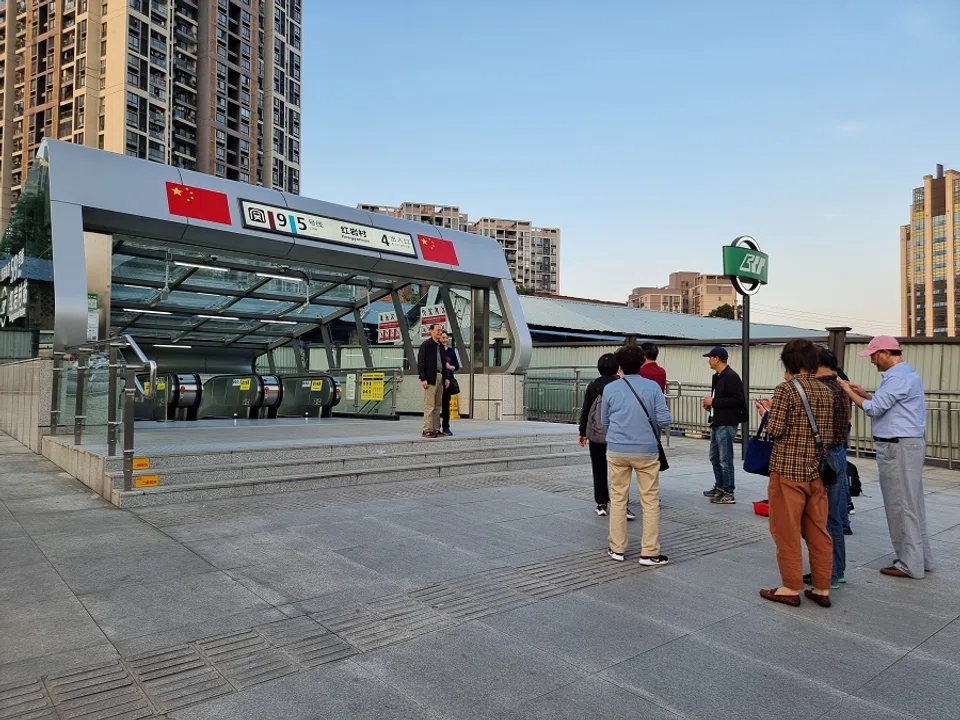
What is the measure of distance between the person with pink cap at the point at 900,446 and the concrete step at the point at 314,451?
18.0 feet

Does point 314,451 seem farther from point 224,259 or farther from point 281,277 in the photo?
point 281,277

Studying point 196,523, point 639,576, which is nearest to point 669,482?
point 639,576

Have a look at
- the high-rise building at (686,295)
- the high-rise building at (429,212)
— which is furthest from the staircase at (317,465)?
the high-rise building at (429,212)

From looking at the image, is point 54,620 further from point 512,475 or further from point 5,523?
point 512,475

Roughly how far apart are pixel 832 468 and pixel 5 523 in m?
6.41

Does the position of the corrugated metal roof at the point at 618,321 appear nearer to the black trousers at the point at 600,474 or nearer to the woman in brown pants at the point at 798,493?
the black trousers at the point at 600,474

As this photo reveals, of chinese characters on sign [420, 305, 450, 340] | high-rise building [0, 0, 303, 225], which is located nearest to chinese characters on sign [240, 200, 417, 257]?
chinese characters on sign [420, 305, 450, 340]

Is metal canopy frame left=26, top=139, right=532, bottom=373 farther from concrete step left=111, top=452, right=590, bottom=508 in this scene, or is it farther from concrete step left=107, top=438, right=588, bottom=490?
concrete step left=111, top=452, right=590, bottom=508

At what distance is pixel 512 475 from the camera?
8773mm

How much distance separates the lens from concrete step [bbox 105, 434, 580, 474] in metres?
7.05

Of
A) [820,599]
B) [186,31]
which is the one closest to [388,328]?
[820,599]

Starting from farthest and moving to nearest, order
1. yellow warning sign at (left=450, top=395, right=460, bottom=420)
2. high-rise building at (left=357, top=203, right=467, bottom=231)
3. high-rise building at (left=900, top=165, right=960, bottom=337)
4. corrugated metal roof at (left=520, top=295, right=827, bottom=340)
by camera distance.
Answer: high-rise building at (left=357, top=203, right=467, bottom=231)
high-rise building at (left=900, top=165, right=960, bottom=337)
corrugated metal roof at (left=520, top=295, right=827, bottom=340)
yellow warning sign at (left=450, top=395, right=460, bottom=420)

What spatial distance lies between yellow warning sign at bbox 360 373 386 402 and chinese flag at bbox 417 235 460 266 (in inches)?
109

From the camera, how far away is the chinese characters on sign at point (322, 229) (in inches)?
→ 414
